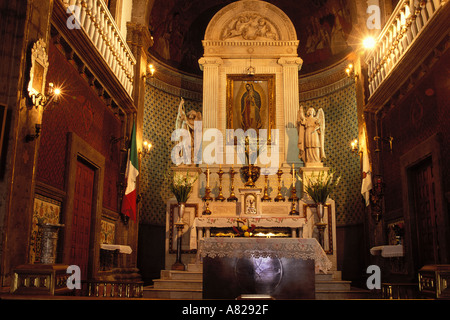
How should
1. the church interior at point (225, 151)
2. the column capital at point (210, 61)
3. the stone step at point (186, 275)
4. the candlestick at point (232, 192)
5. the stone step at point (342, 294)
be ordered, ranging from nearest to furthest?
the church interior at point (225, 151), the stone step at point (342, 294), the stone step at point (186, 275), the candlestick at point (232, 192), the column capital at point (210, 61)

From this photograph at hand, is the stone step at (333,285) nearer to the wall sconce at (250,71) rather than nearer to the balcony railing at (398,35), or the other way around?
the balcony railing at (398,35)

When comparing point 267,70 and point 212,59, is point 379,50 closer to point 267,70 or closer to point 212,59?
point 267,70

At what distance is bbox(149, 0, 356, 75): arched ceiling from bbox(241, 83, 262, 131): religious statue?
123 inches

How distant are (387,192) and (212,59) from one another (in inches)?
247

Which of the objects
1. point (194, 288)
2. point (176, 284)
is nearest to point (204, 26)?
point (176, 284)

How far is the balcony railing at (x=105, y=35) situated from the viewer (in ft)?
26.9

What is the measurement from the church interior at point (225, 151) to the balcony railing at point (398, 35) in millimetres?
52

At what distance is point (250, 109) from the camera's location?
1314cm

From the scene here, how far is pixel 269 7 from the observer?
14000mm

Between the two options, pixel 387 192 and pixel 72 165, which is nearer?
pixel 72 165

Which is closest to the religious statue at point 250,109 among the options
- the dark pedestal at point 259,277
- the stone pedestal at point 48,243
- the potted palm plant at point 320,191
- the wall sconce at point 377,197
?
the potted palm plant at point 320,191

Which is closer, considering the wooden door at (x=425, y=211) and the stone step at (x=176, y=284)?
the wooden door at (x=425, y=211)

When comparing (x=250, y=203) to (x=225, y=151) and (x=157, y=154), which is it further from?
(x=157, y=154)
